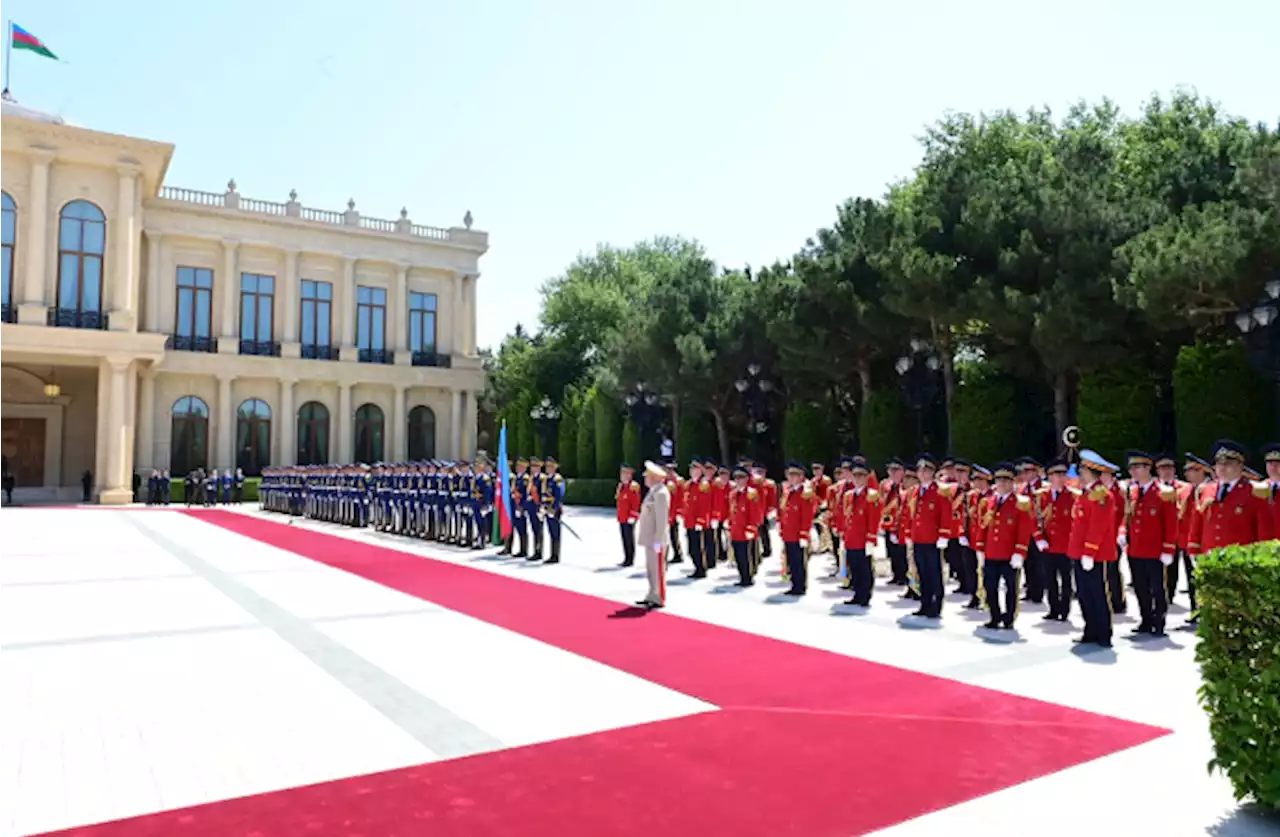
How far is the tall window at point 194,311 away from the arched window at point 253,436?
3.13 m

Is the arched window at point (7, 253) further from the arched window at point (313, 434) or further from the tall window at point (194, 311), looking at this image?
the arched window at point (313, 434)

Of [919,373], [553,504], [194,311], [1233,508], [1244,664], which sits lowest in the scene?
[1244,664]

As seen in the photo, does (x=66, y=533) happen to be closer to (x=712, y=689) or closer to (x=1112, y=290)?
(x=712, y=689)

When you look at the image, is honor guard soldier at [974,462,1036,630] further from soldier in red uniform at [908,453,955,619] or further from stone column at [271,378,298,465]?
stone column at [271,378,298,465]

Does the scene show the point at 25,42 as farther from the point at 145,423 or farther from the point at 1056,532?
the point at 1056,532

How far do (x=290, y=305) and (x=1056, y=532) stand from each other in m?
39.3

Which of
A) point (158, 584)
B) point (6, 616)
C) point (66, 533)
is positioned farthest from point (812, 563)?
point (66, 533)

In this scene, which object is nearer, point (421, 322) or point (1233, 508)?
point (1233, 508)

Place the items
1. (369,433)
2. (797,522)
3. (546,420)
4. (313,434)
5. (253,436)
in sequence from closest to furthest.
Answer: (797,522), (253,436), (546,420), (313,434), (369,433)

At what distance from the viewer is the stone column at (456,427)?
153 feet

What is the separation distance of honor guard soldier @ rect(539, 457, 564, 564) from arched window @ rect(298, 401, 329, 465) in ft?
99.5

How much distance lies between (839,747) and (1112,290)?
16883mm

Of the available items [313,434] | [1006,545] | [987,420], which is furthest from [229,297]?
[1006,545]

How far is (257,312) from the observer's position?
4266cm
